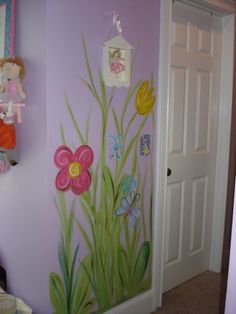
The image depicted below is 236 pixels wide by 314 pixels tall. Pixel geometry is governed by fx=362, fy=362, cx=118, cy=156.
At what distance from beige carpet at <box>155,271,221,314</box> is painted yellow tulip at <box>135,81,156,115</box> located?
1279 millimetres

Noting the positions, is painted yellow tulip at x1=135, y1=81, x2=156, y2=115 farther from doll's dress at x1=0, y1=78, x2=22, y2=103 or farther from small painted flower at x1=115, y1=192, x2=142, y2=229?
doll's dress at x1=0, y1=78, x2=22, y2=103

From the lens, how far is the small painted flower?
6.77ft

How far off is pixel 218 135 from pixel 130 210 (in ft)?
3.67

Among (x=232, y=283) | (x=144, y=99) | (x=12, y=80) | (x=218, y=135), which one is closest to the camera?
(x=232, y=283)

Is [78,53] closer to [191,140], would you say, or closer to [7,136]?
[7,136]

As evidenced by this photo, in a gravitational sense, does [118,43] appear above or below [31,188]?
above

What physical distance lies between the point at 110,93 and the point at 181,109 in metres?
0.75

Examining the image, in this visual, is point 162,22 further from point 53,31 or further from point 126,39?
point 53,31

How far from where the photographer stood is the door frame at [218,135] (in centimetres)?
218

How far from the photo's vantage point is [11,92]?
1.67 metres

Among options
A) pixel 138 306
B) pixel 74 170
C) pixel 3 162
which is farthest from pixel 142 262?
pixel 3 162

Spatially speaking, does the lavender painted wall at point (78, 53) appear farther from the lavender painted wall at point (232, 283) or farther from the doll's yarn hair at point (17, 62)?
the lavender painted wall at point (232, 283)

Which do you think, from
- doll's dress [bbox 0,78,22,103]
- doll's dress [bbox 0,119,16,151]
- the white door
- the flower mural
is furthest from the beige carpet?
doll's dress [bbox 0,78,22,103]

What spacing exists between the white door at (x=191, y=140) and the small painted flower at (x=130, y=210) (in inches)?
16.0
